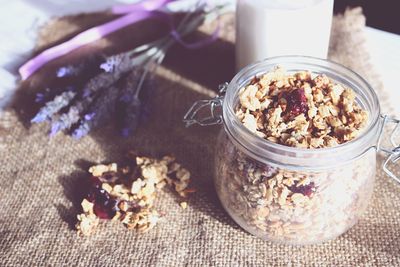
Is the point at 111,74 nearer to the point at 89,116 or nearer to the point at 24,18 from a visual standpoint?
the point at 89,116

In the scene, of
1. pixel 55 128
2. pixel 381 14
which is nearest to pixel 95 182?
pixel 55 128

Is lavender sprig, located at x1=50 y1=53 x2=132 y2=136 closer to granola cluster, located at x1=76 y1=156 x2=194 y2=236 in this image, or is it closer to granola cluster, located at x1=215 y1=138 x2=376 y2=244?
granola cluster, located at x1=76 y1=156 x2=194 y2=236

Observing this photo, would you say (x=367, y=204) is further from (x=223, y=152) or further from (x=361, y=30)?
(x=361, y=30)

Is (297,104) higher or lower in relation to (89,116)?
higher

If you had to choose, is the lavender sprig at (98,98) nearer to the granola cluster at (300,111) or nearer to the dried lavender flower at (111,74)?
the dried lavender flower at (111,74)

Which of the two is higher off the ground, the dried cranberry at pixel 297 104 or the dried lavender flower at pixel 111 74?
the dried cranberry at pixel 297 104

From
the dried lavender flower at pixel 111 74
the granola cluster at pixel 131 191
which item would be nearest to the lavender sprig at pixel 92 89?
the dried lavender flower at pixel 111 74

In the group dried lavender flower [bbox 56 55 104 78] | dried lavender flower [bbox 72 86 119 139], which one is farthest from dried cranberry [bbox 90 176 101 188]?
dried lavender flower [bbox 56 55 104 78]
